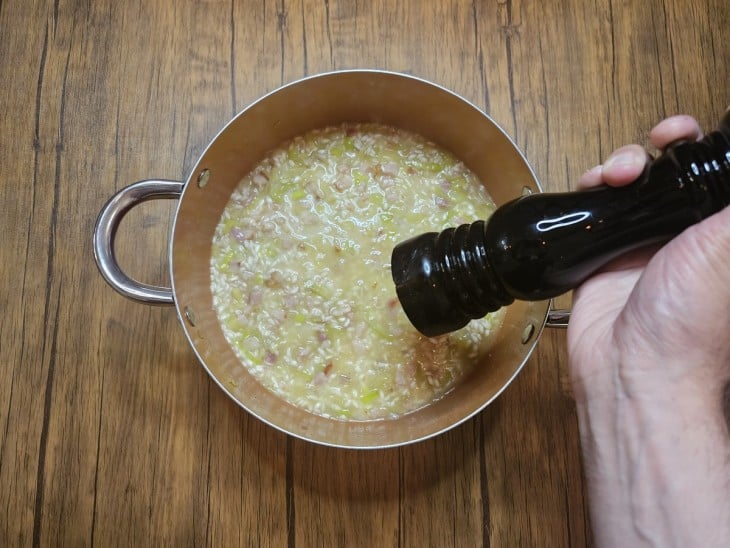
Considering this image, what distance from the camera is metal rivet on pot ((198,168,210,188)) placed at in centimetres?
114

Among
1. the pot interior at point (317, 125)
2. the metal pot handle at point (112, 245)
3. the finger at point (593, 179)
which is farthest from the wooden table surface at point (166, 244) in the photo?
the finger at point (593, 179)

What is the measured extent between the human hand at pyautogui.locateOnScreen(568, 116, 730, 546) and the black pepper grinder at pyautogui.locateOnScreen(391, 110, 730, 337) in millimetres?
37

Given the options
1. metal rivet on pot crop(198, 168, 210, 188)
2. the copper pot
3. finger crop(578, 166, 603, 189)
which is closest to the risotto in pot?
the copper pot

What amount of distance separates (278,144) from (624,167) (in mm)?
722

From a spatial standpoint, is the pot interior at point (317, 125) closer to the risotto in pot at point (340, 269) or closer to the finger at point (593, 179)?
the risotto in pot at point (340, 269)

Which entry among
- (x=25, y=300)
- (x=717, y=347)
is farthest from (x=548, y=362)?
(x=25, y=300)

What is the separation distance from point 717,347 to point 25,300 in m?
1.27

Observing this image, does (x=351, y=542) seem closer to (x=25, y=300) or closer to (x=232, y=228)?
(x=232, y=228)

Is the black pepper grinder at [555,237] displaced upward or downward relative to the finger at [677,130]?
downward

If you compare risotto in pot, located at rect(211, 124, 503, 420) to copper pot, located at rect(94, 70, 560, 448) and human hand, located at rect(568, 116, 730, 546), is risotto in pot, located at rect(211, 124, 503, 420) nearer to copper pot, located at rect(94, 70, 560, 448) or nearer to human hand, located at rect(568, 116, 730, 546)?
copper pot, located at rect(94, 70, 560, 448)

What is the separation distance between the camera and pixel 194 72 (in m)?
1.34

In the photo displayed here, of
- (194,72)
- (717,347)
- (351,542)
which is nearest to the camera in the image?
(717,347)

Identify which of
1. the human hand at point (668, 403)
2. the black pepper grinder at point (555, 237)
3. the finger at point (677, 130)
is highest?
the finger at point (677, 130)

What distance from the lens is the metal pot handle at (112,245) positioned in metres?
1.04
